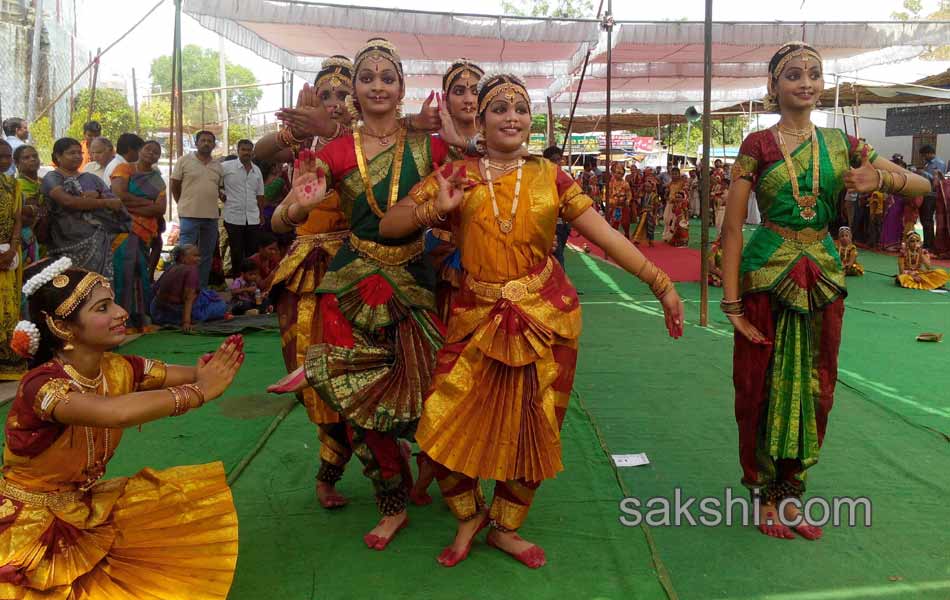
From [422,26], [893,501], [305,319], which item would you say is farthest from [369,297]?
[422,26]

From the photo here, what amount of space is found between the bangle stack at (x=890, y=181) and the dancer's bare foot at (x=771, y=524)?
1.33 meters

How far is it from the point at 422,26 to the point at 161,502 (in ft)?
27.0

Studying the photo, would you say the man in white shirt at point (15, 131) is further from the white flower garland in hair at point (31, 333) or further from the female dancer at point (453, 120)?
the white flower garland in hair at point (31, 333)

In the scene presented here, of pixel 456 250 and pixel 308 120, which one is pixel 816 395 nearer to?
pixel 456 250

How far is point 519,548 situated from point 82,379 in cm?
160

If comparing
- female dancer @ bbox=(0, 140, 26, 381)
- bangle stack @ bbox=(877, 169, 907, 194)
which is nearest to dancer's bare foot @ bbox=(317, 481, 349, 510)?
bangle stack @ bbox=(877, 169, 907, 194)

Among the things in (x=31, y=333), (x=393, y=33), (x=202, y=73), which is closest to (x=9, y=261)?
(x=31, y=333)

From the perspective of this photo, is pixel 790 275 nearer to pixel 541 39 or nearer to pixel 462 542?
pixel 462 542

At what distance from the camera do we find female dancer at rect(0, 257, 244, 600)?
2338 millimetres

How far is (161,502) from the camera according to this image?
8.56 ft

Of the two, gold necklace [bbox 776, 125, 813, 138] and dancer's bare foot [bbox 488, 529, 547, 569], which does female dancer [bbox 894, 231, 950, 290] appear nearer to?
gold necklace [bbox 776, 125, 813, 138]

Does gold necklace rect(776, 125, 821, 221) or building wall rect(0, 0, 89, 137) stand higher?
building wall rect(0, 0, 89, 137)

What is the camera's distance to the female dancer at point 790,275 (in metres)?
3.08

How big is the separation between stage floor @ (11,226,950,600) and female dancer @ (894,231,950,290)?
12.7 feet
